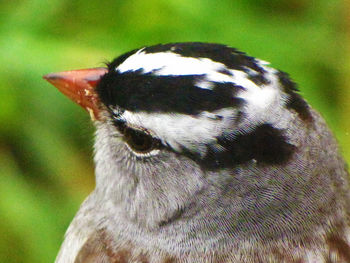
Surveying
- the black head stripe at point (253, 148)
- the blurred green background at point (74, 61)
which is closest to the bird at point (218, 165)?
the black head stripe at point (253, 148)

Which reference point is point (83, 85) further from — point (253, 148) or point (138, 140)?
point (253, 148)

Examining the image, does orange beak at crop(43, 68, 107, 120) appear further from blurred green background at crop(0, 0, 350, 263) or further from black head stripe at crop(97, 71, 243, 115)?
blurred green background at crop(0, 0, 350, 263)

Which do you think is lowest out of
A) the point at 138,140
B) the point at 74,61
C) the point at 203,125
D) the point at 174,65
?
the point at 74,61

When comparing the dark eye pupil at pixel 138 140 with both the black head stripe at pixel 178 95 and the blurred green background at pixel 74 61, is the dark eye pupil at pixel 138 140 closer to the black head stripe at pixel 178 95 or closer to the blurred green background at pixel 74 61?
the black head stripe at pixel 178 95

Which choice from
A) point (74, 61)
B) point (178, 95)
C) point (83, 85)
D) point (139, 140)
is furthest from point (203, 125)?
point (74, 61)

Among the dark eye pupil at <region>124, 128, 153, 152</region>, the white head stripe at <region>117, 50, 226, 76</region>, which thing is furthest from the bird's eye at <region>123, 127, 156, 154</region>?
the white head stripe at <region>117, 50, 226, 76</region>

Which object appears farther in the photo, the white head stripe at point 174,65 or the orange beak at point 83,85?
the orange beak at point 83,85
